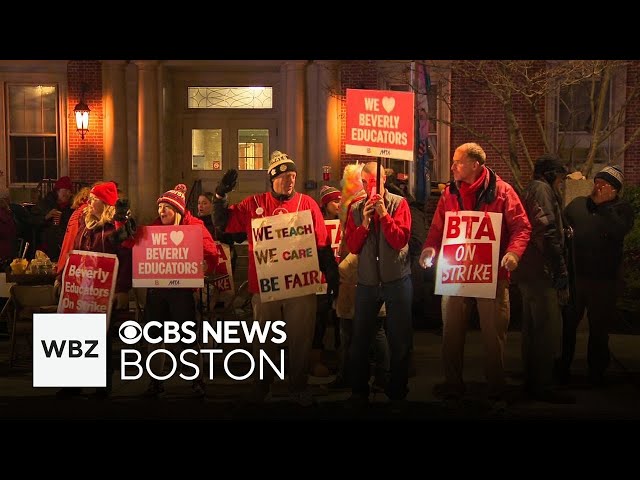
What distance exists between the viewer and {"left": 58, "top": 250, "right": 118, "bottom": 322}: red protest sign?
8.05m

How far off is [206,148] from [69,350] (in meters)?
10.4

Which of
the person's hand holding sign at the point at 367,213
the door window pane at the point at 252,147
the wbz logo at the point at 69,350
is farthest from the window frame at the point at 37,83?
the person's hand holding sign at the point at 367,213

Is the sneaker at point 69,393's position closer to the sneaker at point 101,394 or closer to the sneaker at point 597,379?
the sneaker at point 101,394

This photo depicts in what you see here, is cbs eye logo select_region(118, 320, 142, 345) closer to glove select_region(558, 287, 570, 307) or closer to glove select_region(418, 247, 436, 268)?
glove select_region(418, 247, 436, 268)

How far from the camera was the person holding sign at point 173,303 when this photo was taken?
7879 mm

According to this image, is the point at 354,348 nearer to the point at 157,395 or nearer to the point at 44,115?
the point at 157,395

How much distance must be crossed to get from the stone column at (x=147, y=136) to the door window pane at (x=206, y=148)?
1099 millimetres

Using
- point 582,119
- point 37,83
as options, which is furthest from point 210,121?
point 582,119

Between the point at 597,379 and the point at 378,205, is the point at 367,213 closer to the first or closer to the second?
the point at 378,205

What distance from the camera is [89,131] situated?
1761 centimetres

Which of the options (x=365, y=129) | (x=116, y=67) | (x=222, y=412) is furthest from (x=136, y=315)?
(x=116, y=67)

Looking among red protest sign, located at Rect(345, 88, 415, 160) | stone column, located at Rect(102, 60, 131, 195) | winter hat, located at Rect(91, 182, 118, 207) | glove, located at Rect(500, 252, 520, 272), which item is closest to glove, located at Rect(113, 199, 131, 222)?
winter hat, located at Rect(91, 182, 118, 207)

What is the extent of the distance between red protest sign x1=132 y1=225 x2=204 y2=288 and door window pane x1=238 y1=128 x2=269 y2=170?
32.5ft

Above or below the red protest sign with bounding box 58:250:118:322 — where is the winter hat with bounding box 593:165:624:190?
above
